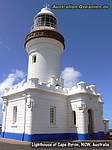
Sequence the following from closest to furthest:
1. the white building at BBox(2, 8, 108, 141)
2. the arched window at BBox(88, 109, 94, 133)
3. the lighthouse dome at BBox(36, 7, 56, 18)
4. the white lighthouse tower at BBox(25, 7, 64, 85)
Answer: the white building at BBox(2, 8, 108, 141) → the arched window at BBox(88, 109, 94, 133) → the white lighthouse tower at BBox(25, 7, 64, 85) → the lighthouse dome at BBox(36, 7, 56, 18)

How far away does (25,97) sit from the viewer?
15.6m

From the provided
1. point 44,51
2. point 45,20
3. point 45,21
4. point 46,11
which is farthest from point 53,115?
point 46,11

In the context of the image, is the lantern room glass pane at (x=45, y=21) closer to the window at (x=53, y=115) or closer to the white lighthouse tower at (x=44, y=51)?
the white lighthouse tower at (x=44, y=51)

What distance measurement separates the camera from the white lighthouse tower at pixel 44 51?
1948 centimetres

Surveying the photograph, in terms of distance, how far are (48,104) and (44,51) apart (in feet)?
20.9

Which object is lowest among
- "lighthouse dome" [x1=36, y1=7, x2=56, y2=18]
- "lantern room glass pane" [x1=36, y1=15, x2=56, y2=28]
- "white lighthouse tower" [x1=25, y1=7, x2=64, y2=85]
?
"white lighthouse tower" [x1=25, y1=7, x2=64, y2=85]

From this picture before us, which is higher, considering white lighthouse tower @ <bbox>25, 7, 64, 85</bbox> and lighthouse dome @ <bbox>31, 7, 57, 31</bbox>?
lighthouse dome @ <bbox>31, 7, 57, 31</bbox>

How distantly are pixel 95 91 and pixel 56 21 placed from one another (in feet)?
31.6

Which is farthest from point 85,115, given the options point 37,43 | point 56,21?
point 56,21

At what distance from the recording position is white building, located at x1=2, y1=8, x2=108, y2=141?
15.2 m

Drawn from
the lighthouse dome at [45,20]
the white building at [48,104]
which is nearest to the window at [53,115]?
the white building at [48,104]

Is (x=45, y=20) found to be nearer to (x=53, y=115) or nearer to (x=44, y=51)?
(x=44, y=51)

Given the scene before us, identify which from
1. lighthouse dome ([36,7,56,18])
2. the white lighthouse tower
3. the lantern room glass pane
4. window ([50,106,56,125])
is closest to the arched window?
window ([50,106,56,125])

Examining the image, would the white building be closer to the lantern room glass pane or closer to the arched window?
the arched window
